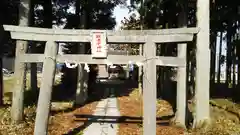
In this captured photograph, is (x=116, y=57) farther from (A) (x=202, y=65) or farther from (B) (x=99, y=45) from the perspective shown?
(A) (x=202, y=65)

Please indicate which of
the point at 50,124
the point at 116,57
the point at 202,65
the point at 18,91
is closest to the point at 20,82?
the point at 18,91

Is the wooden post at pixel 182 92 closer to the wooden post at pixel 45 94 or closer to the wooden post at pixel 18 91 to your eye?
the wooden post at pixel 45 94

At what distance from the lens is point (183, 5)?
13297mm

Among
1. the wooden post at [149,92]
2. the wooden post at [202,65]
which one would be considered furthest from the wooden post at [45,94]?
the wooden post at [202,65]

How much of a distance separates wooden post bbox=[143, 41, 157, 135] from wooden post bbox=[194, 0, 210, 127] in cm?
165

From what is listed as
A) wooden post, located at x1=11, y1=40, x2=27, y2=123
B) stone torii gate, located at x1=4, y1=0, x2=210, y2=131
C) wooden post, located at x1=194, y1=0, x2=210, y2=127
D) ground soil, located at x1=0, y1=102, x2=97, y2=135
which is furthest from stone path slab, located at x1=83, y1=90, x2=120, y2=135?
wooden post, located at x1=194, y1=0, x2=210, y2=127

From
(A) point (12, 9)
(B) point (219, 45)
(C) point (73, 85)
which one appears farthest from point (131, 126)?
(B) point (219, 45)

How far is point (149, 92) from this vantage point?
969 centimetres

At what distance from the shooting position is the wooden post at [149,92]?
9.61 metres

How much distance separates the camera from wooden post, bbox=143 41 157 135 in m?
9.61

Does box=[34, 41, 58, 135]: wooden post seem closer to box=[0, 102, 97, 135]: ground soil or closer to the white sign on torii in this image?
the white sign on torii

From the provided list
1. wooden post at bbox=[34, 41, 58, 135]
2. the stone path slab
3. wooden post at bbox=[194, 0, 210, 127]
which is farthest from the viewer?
the stone path slab

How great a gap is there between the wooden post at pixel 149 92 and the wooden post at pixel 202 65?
1.65 m

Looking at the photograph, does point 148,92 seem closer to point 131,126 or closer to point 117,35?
point 117,35
